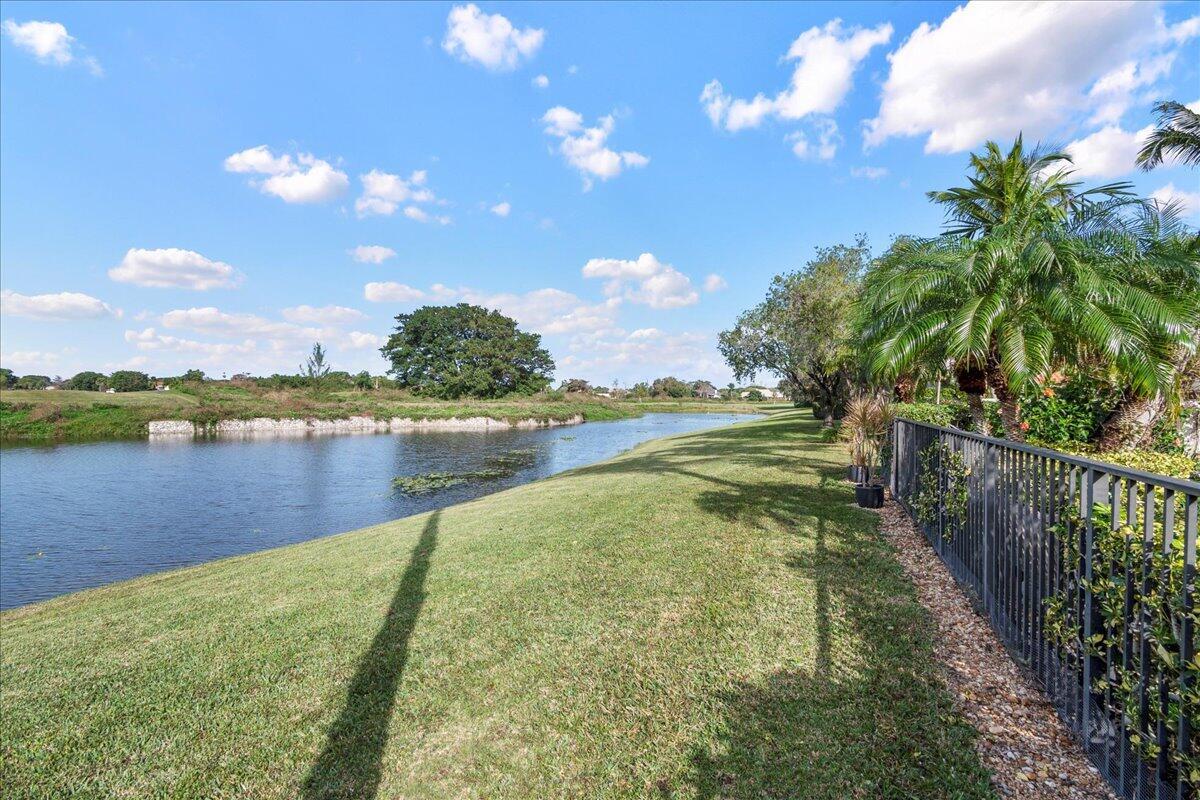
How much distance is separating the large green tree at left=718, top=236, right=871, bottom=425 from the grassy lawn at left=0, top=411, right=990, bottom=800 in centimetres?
1513

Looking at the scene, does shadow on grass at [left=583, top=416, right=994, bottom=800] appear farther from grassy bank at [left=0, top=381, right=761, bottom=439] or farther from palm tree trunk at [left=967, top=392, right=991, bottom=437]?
grassy bank at [left=0, top=381, right=761, bottom=439]

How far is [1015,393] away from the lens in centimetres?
744

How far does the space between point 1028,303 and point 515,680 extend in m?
8.25

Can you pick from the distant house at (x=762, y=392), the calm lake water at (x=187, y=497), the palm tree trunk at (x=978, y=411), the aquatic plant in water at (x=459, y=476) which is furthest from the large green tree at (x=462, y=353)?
the palm tree trunk at (x=978, y=411)

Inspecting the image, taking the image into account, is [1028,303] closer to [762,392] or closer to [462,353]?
[462,353]

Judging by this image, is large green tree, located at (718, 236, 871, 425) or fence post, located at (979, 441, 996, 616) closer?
fence post, located at (979, 441, 996, 616)

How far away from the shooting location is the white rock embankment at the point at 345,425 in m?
40.1

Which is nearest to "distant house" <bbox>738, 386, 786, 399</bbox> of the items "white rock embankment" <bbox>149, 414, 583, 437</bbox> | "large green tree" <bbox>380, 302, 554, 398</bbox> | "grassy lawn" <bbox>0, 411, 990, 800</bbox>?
"large green tree" <bbox>380, 302, 554, 398</bbox>

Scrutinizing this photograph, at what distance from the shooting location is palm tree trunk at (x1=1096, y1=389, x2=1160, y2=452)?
810cm

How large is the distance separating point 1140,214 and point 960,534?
6057 mm

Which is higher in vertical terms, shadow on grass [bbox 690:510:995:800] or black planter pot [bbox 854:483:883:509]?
black planter pot [bbox 854:483:883:509]

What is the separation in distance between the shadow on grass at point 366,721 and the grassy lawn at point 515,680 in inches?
0.7

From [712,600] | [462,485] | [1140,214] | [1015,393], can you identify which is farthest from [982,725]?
[462,485]

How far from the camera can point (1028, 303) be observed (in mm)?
7258
